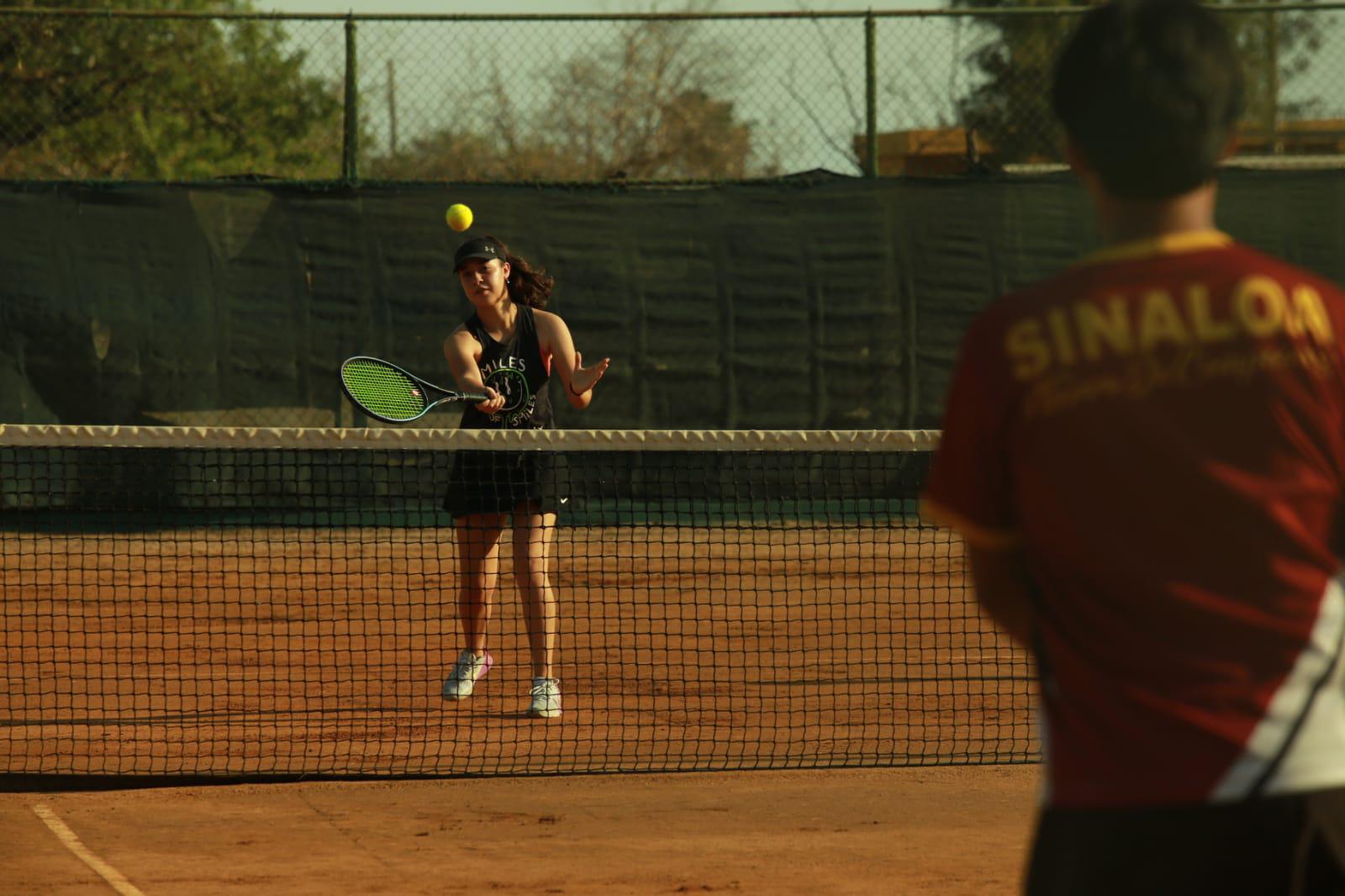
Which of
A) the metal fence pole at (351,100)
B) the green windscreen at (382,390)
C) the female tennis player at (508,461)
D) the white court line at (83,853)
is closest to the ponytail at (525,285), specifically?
the female tennis player at (508,461)

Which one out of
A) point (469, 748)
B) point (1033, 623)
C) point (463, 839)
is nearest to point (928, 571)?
point (469, 748)

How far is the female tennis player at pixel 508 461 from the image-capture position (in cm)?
521

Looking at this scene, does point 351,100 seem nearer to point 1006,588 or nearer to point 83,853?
point 83,853

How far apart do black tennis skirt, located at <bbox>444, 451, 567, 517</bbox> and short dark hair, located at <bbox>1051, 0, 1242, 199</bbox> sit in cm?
363

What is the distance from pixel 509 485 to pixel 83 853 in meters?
1.83

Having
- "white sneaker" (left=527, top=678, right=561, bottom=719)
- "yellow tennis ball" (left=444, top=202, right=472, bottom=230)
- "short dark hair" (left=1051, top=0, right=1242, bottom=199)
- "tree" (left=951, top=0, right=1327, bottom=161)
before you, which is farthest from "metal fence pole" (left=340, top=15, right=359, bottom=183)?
"short dark hair" (left=1051, top=0, right=1242, bottom=199)

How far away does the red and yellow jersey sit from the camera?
1.53 meters

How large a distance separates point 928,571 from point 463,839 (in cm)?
505

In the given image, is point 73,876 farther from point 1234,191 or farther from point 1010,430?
point 1234,191

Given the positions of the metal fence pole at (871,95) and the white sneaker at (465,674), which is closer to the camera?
the white sneaker at (465,674)

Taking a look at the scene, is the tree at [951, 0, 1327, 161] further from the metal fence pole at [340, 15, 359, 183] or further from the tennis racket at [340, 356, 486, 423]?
the tennis racket at [340, 356, 486, 423]

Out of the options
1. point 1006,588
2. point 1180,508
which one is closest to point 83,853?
point 1006,588

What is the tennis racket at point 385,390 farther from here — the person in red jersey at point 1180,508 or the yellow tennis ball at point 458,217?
the person in red jersey at point 1180,508

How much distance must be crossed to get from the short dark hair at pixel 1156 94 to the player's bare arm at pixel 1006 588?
36 centimetres
